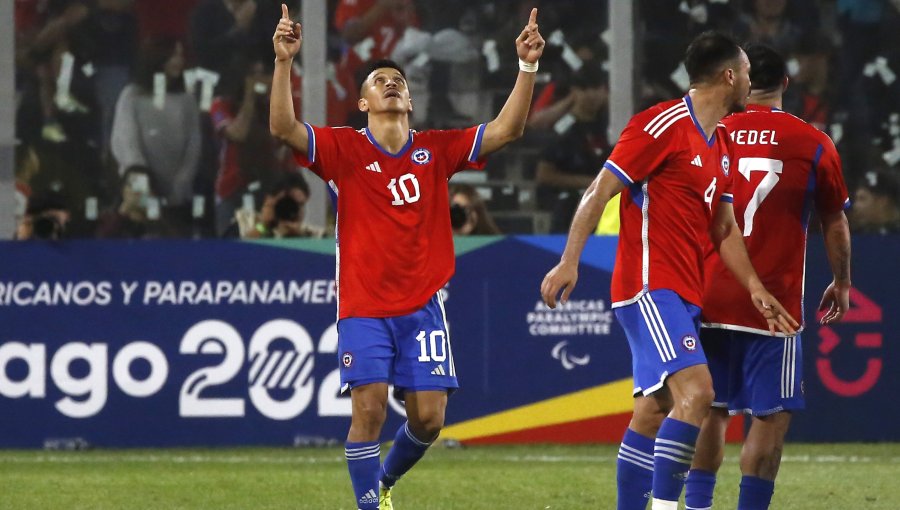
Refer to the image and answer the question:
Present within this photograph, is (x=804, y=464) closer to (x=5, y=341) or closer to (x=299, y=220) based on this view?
(x=299, y=220)

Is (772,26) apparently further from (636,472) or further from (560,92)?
(636,472)

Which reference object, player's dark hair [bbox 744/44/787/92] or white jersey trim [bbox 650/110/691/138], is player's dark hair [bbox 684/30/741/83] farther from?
player's dark hair [bbox 744/44/787/92]

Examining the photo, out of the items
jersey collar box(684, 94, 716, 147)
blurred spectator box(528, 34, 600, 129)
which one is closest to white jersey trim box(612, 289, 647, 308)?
jersey collar box(684, 94, 716, 147)

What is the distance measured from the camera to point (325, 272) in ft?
37.1

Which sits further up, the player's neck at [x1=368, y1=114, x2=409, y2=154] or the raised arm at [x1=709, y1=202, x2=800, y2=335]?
the player's neck at [x1=368, y1=114, x2=409, y2=154]

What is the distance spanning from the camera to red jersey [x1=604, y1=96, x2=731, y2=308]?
644 centimetres

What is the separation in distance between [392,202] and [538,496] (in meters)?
2.24

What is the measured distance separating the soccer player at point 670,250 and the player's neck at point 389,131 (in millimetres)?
1176

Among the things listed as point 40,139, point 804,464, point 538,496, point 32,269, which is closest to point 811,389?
point 804,464

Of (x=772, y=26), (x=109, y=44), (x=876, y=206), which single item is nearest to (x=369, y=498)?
(x=876, y=206)

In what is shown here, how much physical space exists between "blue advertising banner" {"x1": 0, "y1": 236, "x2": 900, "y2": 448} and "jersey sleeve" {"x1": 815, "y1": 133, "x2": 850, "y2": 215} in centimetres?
427

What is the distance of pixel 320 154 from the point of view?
7.18m

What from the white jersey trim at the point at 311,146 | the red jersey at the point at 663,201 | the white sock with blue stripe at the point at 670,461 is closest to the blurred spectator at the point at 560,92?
the white jersey trim at the point at 311,146

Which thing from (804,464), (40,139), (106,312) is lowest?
(804,464)
